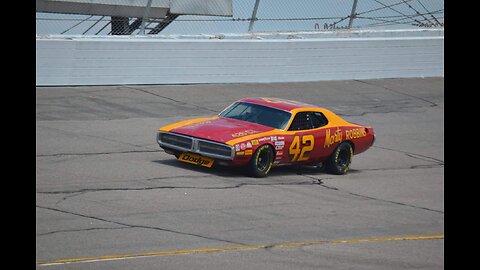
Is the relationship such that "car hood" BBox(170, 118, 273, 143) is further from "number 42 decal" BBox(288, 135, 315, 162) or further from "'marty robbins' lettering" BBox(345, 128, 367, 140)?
"'marty robbins' lettering" BBox(345, 128, 367, 140)

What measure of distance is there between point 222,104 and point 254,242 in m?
11.3

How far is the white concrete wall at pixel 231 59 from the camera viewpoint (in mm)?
20234

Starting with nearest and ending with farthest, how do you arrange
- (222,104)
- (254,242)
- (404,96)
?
1. (254,242)
2. (222,104)
3. (404,96)

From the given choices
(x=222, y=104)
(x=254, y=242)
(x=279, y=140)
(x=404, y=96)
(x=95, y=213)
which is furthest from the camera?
(x=404, y=96)

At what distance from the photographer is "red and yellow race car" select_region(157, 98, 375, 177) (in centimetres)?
1254

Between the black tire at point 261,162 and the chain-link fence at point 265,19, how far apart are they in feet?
26.3

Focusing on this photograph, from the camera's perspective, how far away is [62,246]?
8.11 metres

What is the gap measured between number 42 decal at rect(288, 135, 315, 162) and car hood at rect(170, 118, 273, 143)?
48 cm

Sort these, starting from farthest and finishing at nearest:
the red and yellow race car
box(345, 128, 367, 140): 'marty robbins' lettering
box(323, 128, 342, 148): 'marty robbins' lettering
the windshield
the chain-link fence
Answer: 1. the chain-link fence
2. box(345, 128, 367, 140): 'marty robbins' lettering
3. box(323, 128, 342, 148): 'marty robbins' lettering
4. the windshield
5. the red and yellow race car

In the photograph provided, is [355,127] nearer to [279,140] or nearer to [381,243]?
[279,140]

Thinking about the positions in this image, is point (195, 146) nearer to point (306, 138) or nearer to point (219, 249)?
point (306, 138)

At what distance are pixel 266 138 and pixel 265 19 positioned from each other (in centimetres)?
1027

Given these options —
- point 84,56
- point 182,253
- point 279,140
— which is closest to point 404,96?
point 84,56

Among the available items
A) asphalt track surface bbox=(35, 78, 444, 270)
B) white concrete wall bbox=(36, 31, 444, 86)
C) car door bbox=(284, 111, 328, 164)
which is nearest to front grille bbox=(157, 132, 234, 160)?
asphalt track surface bbox=(35, 78, 444, 270)
